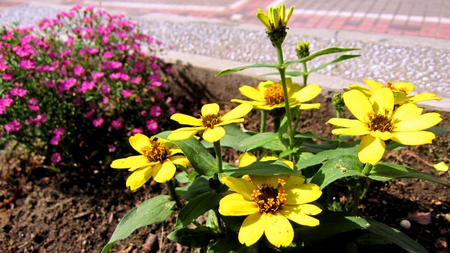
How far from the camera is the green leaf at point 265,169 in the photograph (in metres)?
1.24

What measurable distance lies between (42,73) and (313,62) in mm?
2218

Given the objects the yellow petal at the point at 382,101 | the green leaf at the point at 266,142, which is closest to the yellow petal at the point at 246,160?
the green leaf at the point at 266,142

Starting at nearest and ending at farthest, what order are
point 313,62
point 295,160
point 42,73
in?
point 295,160 → point 42,73 → point 313,62

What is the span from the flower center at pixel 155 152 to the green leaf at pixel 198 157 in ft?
0.27

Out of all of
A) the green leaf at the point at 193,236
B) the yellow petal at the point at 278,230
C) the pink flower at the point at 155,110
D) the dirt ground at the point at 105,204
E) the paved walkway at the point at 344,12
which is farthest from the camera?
the paved walkway at the point at 344,12

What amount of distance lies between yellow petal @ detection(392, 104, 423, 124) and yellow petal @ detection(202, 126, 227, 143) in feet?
2.00

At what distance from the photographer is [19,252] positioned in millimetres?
2082

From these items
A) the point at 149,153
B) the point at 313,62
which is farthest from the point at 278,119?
the point at 313,62

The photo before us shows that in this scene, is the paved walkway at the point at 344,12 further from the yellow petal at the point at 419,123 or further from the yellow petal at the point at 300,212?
the yellow petal at the point at 300,212

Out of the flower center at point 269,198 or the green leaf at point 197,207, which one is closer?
the flower center at point 269,198

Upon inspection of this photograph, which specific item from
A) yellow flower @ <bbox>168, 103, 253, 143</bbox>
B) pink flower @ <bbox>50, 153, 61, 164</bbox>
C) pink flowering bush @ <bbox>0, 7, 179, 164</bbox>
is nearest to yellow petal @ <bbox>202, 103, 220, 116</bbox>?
yellow flower @ <bbox>168, 103, 253, 143</bbox>

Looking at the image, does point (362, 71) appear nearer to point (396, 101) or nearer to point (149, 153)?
point (396, 101)

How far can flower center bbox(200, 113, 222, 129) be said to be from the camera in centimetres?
132

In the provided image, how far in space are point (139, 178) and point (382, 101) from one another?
36.9 inches
